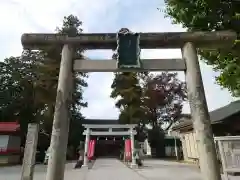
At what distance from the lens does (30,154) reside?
5227 mm

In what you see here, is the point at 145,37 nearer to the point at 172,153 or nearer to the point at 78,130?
the point at 78,130

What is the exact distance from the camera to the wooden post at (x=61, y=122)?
4.95 metres

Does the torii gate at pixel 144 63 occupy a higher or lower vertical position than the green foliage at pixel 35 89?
lower

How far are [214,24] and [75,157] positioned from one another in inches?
1148

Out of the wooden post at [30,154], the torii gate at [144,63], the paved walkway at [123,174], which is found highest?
the torii gate at [144,63]

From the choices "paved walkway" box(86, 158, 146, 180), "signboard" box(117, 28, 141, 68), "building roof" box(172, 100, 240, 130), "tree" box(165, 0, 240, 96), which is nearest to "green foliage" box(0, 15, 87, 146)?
"paved walkway" box(86, 158, 146, 180)

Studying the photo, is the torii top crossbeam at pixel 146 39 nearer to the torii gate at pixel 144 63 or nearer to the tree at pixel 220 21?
the torii gate at pixel 144 63

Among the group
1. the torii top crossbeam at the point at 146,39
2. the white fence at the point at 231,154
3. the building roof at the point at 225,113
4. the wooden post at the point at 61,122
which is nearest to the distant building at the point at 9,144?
the building roof at the point at 225,113

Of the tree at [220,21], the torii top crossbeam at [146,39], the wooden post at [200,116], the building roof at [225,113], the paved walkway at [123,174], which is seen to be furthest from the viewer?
the building roof at [225,113]

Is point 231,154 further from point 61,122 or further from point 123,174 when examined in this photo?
point 123,174

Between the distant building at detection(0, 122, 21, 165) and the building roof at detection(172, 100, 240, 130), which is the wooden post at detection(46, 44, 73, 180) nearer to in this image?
the building roof at detection(172, 100, 240, 130)

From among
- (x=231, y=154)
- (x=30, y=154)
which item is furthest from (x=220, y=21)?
(x=30, y=154)

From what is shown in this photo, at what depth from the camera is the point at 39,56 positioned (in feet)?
95.5

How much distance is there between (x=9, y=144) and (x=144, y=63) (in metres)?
23.3
